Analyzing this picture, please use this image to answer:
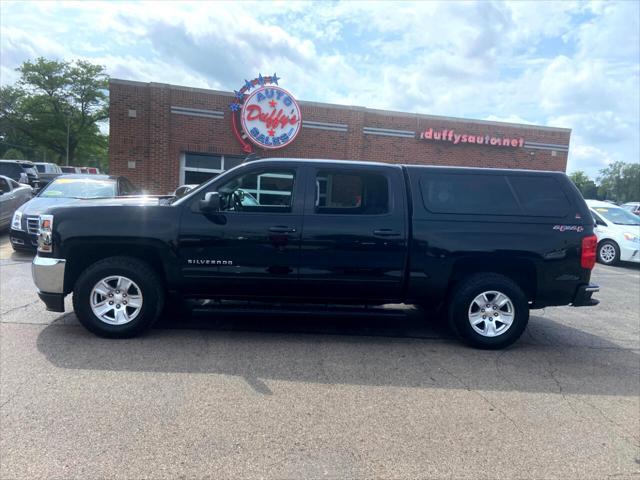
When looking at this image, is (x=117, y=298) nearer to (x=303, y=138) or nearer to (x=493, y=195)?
(x=493, y=195)

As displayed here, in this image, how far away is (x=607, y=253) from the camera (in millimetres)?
Answer: 13125

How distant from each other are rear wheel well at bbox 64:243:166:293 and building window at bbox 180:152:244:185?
12970 mm

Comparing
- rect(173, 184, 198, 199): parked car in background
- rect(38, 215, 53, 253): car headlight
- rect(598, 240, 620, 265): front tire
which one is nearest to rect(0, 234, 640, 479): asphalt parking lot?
rect(38, 215, 53, 253): car headlight

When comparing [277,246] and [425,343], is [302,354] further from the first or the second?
[425,343]

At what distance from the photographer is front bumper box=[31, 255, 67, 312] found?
4941 mm

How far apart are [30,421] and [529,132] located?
20.5 metres

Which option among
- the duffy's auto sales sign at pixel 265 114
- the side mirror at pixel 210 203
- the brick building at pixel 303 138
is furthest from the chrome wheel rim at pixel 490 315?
the brick building at pixel 303 138

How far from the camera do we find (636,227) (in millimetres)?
13055

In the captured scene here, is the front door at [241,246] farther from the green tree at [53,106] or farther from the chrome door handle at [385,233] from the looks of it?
the green tree at [53,106]

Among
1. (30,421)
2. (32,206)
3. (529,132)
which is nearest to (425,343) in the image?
(30,421)

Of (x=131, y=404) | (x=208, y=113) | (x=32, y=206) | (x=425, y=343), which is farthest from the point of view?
(x=208, y=113)

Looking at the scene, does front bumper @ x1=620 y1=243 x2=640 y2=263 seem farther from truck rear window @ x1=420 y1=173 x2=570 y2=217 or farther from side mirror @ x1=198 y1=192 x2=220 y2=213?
side mirror @ x1=198 y1=192 x2=220 y2=213

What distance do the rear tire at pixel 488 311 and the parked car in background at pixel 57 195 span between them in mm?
7733

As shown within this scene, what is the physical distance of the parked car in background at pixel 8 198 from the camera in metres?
12.0
